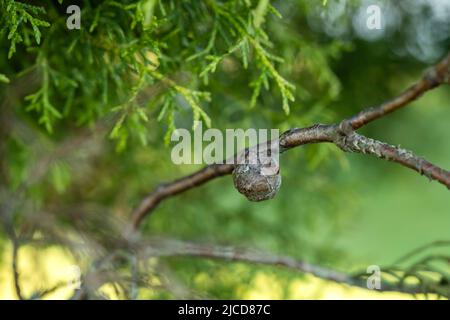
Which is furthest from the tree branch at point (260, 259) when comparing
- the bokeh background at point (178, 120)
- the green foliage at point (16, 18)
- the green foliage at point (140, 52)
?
the green foliage at point (16, 18)

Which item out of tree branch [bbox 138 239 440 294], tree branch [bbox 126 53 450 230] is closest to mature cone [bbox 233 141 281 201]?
tree branch [bbox 126 53 450 230]

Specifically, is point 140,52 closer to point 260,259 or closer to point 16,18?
point 16,18

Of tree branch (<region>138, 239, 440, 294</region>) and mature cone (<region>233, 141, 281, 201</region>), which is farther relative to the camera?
tree branch (<region>138, 239, 440, 294</region>)

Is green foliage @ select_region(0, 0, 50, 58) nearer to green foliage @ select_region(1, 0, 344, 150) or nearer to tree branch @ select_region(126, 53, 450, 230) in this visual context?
green foliage @ select_region(1, 0, 344, 150)

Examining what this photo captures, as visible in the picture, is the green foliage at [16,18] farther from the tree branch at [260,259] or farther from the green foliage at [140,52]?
the tree branch at [260,259]

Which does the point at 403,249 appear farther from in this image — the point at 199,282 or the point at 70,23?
the point at 70,23

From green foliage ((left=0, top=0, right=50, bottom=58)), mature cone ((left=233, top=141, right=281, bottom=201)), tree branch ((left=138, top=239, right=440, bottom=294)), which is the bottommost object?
tree branch ((left=138, top=239, right=440, bottom=294))
